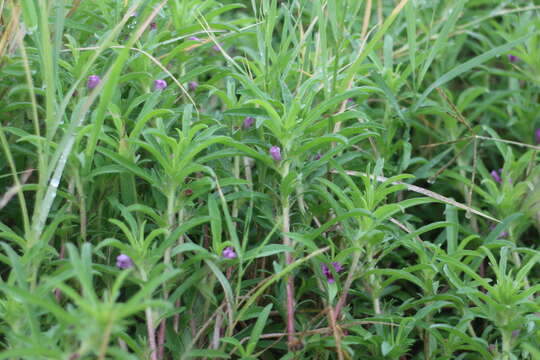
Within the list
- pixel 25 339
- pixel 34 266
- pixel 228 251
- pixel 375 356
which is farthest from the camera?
pixel 375 356

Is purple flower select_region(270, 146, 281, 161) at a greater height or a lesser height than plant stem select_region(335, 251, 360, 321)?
greater

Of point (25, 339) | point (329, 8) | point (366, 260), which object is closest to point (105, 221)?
point (25, 339)

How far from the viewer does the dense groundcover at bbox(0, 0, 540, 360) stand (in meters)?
1.66

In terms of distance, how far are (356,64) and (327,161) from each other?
0.32 meters

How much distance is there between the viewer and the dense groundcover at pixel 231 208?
166cm

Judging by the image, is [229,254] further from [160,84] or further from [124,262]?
[160,84]

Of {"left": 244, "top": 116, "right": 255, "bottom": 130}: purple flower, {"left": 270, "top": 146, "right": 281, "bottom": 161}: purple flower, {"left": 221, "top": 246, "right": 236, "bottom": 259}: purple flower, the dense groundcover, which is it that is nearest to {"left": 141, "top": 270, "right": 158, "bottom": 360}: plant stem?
the dense groundcover

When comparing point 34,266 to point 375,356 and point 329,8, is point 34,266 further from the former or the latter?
point 329,8

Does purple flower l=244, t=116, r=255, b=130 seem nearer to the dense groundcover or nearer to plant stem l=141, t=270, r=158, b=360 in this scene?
the dense groundcover

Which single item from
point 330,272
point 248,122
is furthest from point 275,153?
point 330,272

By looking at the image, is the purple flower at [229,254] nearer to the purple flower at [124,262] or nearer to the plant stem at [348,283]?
the purple flower at [124,262]

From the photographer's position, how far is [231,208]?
205 centimetres

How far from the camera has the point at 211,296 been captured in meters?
1.76

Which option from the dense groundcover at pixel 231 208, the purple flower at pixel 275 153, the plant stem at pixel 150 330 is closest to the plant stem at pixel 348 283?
the dense groundcover at pixel 231 208
